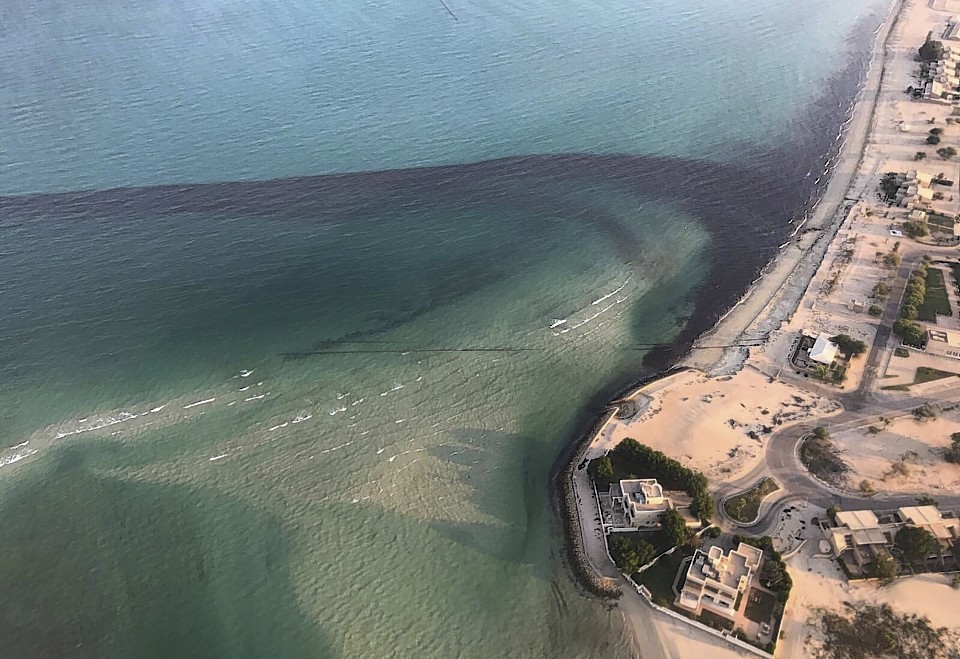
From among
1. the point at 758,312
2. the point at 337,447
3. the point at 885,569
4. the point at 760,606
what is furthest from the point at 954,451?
the point at 337,447

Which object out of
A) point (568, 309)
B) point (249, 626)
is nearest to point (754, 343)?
point (568, 309)

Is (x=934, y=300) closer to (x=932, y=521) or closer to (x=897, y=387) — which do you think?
(x=897, y=387)

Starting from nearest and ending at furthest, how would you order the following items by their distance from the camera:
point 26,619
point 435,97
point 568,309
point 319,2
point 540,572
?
point 26,619 < point 540,572 < point 568,309 < point 435,97 < point 319,2

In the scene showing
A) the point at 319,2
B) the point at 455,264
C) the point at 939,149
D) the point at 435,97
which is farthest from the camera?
the point at 319,2

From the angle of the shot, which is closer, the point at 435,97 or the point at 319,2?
the point at 435,97

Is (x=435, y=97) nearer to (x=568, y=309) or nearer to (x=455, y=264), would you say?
(x=455, y=264)

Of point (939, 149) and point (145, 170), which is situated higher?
point (145, 170)

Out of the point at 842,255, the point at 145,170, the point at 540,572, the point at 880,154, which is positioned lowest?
the point at 540,572
